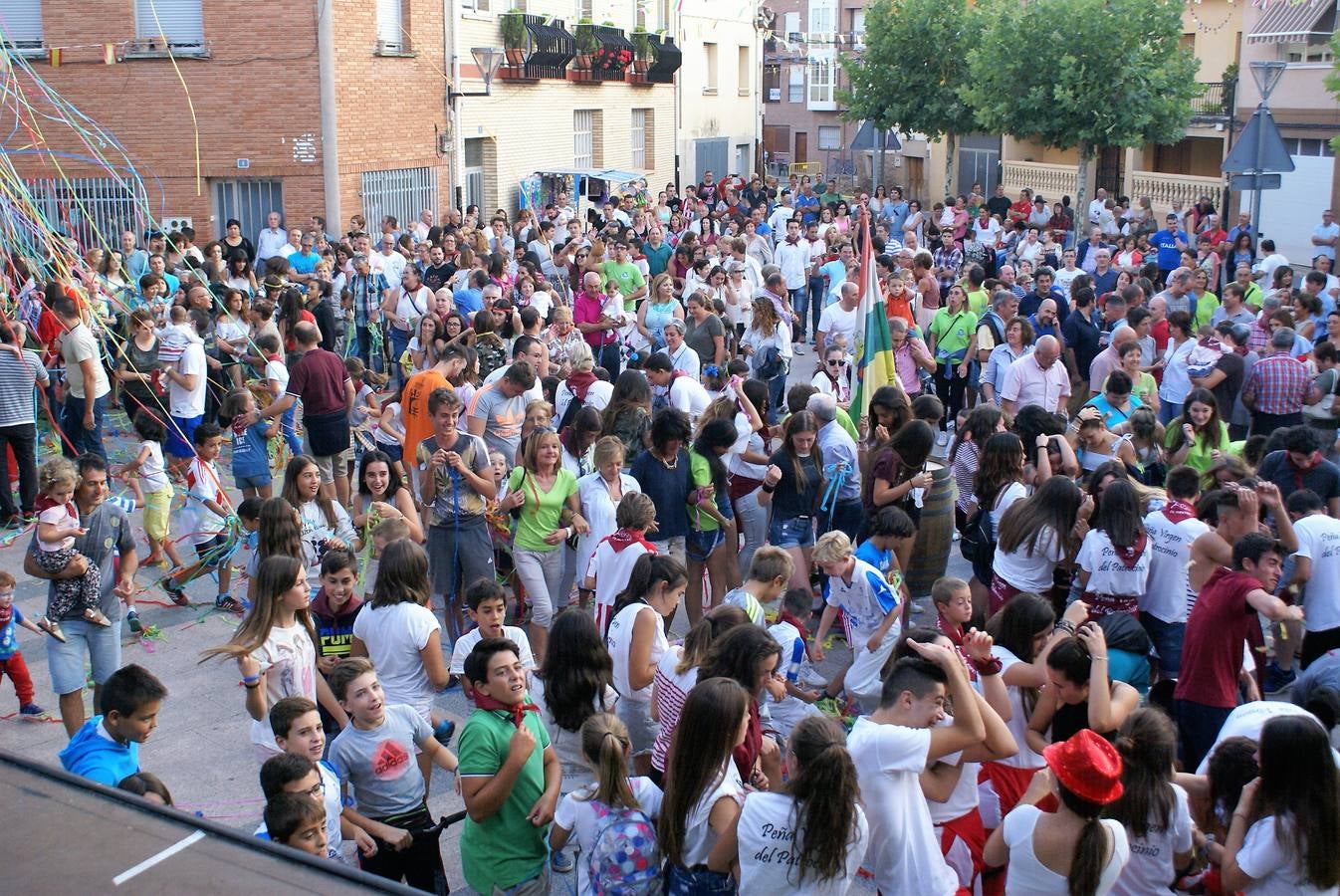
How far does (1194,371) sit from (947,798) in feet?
21.3

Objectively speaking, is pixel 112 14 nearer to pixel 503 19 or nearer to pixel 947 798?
pixel 503 19

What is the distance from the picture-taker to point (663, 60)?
33500 millimetres

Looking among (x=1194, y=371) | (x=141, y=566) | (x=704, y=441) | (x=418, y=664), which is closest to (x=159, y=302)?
(x=141, y=566)

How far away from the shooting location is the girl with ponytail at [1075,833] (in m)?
3.81

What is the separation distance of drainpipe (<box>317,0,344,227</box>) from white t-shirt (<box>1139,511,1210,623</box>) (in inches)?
621

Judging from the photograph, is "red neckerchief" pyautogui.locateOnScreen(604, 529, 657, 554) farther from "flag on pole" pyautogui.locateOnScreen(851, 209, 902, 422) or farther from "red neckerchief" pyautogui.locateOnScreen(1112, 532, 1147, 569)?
"flag on pole" pyautogui.locateOnScreen(851, 209, 902, 422)

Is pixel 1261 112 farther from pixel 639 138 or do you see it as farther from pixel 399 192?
pixel 639 138

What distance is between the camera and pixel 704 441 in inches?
299

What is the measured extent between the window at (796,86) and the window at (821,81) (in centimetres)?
51

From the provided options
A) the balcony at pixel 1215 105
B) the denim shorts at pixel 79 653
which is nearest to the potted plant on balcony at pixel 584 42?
the balcony at pixel 1215 105

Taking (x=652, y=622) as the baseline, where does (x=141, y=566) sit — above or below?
below

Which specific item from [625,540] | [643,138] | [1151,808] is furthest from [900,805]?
[643,138]

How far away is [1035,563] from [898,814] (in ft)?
9.48

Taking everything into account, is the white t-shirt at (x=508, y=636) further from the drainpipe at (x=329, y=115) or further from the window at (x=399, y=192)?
the window at (x=399, y=192)
